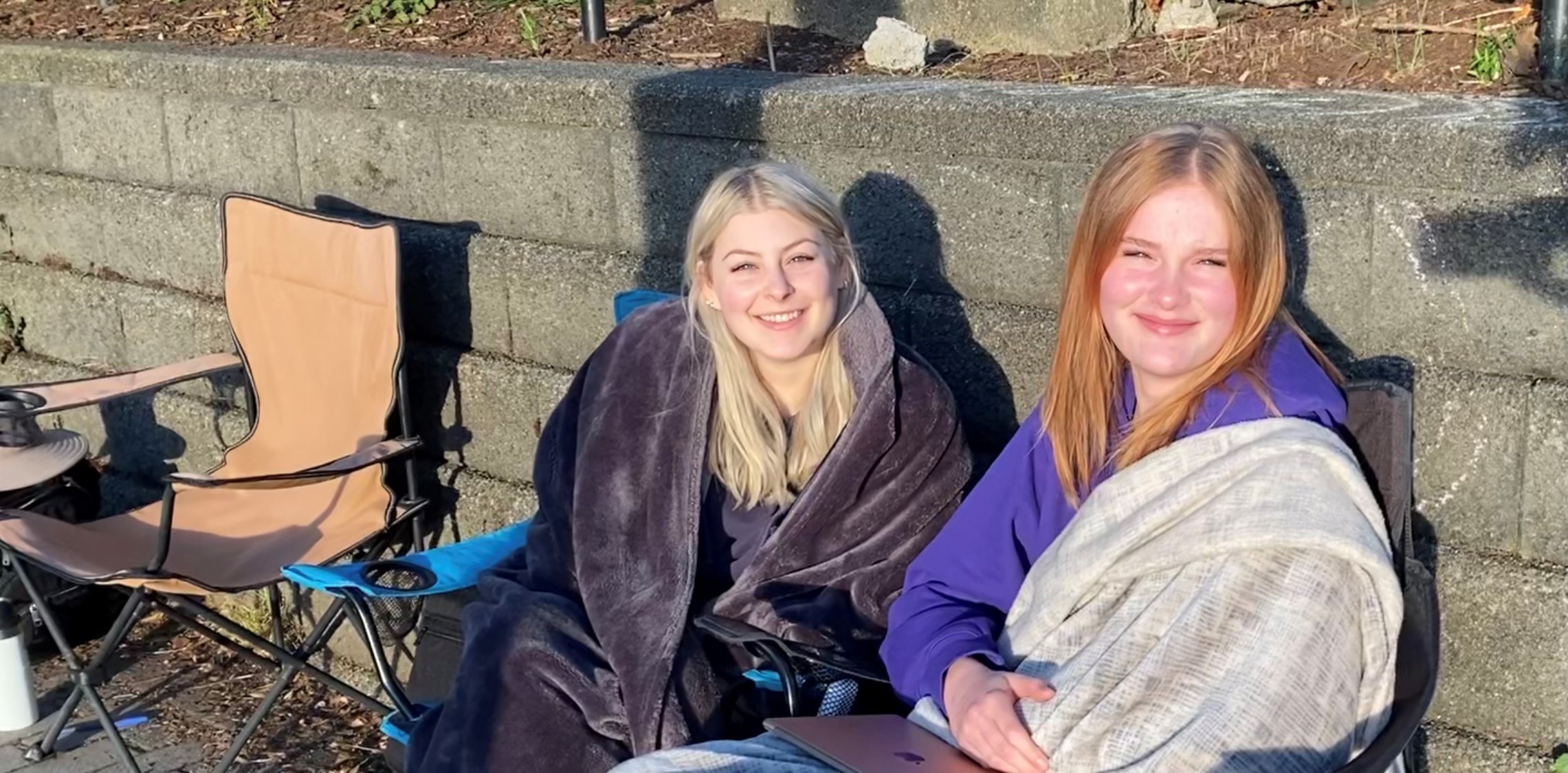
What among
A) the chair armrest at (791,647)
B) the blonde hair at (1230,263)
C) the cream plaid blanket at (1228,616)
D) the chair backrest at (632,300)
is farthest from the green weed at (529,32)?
the cream plaid blanket at (1228,616)

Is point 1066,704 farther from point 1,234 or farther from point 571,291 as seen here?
point 1,234

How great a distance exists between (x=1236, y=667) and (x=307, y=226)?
9.97ft

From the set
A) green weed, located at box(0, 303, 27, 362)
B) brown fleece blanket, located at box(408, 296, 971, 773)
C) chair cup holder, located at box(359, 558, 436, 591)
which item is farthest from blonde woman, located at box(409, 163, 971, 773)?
green weed, located at box(0, 303, 27, 362)

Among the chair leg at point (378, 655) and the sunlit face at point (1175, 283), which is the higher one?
the sunlit face at point (1175, 283)

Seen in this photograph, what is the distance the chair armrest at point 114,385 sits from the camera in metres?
4.54

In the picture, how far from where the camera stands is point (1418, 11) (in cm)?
383

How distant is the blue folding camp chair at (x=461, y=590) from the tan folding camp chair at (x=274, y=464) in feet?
1.16

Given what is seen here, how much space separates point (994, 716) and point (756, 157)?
168 cm

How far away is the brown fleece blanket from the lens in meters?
3.08

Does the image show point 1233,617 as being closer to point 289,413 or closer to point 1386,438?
point 1386,438

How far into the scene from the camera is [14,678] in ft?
14.7

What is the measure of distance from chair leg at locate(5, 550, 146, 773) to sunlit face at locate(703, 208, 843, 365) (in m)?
1.73

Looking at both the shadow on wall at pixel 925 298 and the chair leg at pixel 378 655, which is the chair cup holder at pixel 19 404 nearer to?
the chair leg at pixel 378 655

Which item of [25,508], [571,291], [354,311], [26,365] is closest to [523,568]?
[571,291]
